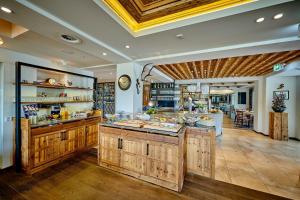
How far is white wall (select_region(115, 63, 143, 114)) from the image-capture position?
3.94m

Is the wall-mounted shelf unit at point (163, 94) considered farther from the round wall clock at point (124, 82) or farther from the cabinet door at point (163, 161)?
the cabinet door at point (163, 161)

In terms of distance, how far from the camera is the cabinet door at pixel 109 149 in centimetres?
283

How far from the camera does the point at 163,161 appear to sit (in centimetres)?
238

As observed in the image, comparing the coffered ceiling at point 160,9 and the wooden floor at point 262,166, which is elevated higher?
the coffered ceiling at point 160,9

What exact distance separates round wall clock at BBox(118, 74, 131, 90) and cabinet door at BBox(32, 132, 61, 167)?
2.08 m

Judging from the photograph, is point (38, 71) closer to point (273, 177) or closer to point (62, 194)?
point (62, 194)

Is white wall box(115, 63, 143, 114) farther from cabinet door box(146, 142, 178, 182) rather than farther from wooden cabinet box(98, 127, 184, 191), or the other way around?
cabinet door box(146, 142, 178, 182)

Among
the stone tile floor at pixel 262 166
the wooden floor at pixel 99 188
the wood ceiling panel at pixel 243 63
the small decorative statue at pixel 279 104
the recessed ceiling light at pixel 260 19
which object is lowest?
the stone tile floor at pixel 262 166

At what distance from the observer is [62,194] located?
215 centimetres

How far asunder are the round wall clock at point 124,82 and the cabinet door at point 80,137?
5.61ft

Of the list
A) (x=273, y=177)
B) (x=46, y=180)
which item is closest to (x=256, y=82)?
(x=273, y=177)

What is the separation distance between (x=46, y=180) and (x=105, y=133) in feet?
4.44

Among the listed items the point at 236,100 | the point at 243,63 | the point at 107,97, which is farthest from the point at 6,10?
the point at 236,100

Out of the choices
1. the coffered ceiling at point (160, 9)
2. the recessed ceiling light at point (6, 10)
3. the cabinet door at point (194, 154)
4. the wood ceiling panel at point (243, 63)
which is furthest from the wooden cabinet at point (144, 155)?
the wood ceiling panel at point (243, 63)
